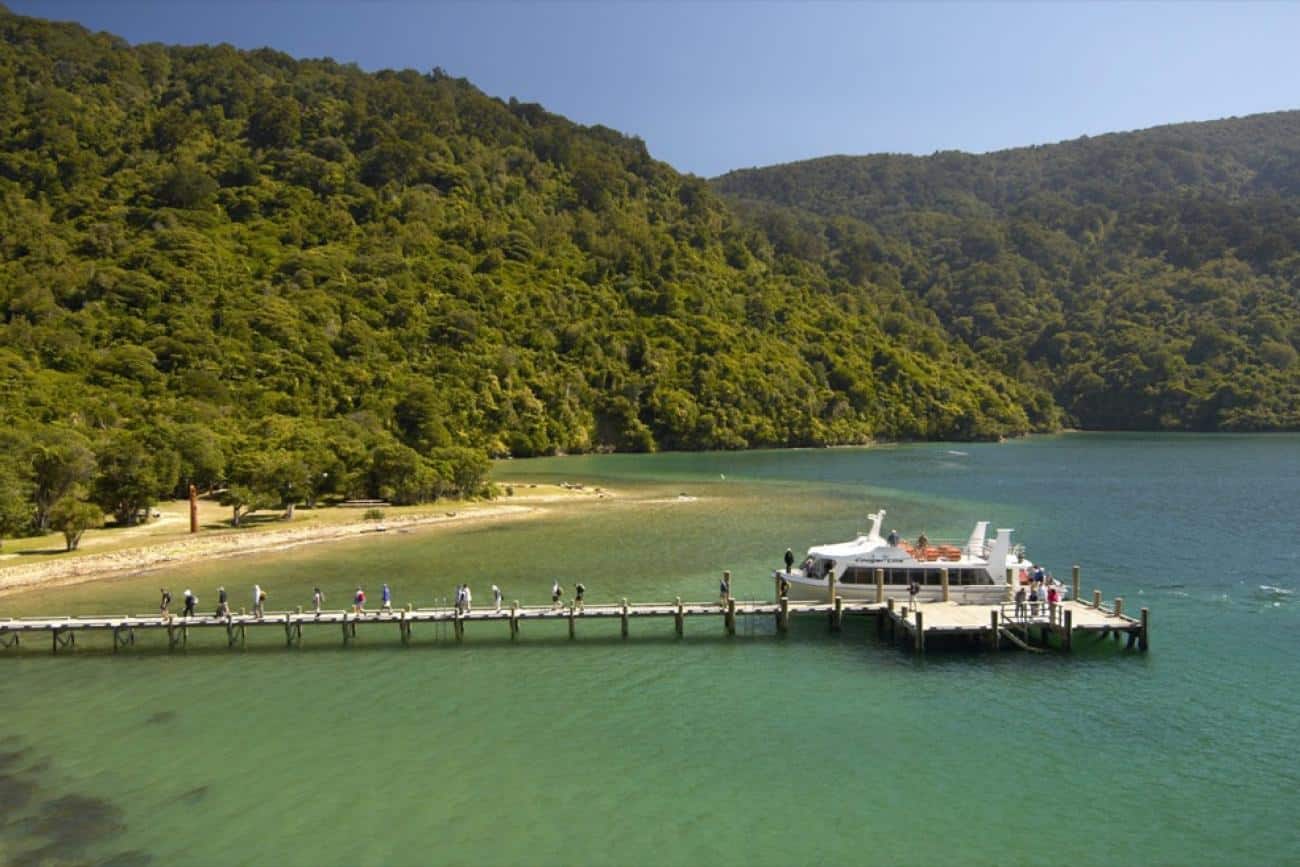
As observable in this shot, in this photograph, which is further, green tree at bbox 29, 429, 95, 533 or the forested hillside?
the forested hillside

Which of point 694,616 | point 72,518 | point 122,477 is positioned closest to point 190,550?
point 72,518

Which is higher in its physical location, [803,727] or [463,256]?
[463,256]

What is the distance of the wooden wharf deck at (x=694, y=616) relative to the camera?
37.5m

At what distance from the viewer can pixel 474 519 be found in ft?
257

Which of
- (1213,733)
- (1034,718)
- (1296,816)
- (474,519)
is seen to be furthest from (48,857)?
(474,519)


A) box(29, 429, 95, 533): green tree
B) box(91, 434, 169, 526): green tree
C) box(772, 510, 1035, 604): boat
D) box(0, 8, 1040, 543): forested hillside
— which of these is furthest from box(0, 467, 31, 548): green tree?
box(772, 510, 1035, 604): boat

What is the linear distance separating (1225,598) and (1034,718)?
74.8 feet

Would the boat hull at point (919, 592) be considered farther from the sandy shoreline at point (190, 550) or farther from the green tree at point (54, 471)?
the green tree at point (54, 471)

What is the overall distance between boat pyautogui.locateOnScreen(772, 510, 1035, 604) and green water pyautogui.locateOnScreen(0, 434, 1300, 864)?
84.8 inches

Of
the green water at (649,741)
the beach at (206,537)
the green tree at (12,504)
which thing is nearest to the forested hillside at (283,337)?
the green tree at (12,504)

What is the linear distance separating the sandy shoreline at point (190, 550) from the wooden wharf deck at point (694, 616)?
12544 millimetres

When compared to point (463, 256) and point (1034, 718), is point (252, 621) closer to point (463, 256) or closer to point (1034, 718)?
point (1034, 718)

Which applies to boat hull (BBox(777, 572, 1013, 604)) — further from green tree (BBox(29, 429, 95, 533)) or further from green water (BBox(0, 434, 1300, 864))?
green tree (BBox(29, 429, 95, 533))

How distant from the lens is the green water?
22.5 m
